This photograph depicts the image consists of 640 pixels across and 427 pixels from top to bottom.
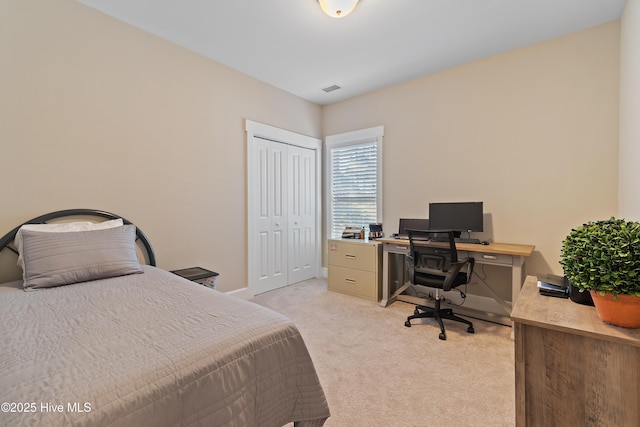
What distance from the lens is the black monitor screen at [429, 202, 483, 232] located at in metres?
2.96

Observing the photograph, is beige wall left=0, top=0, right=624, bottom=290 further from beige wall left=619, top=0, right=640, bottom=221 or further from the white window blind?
the white window blind

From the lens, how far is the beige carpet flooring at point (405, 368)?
1563 millimetres

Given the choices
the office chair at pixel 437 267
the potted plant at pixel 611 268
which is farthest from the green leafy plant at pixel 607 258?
the office chair at pixel 437 267

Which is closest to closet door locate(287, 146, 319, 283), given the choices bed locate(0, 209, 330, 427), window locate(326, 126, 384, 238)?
window locate(326, 126, 384, 238)

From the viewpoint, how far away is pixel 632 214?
194 centimetres

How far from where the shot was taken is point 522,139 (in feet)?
9.37

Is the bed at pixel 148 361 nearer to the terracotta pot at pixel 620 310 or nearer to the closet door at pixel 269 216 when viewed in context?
the terracotta pot at pixel 620 310

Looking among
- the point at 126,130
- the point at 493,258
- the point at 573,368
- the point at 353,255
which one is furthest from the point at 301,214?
the point at 573,368

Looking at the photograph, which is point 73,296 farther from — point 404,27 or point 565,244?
point 404,27

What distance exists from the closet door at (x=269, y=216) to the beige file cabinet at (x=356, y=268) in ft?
2.37

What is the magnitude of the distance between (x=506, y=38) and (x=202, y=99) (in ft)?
10.2

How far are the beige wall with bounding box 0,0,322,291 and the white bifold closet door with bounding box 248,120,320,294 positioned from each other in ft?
0.68

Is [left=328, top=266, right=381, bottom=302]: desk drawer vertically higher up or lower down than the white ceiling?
lower down

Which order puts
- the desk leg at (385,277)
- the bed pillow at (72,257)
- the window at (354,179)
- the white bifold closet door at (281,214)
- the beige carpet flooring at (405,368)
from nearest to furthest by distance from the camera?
the beige carpet flooring at (405,368) → the bed pillow at (72,257) → the desk leg at (385,277) → the white bifold closet door at (281,214) → the window at (354,179)
